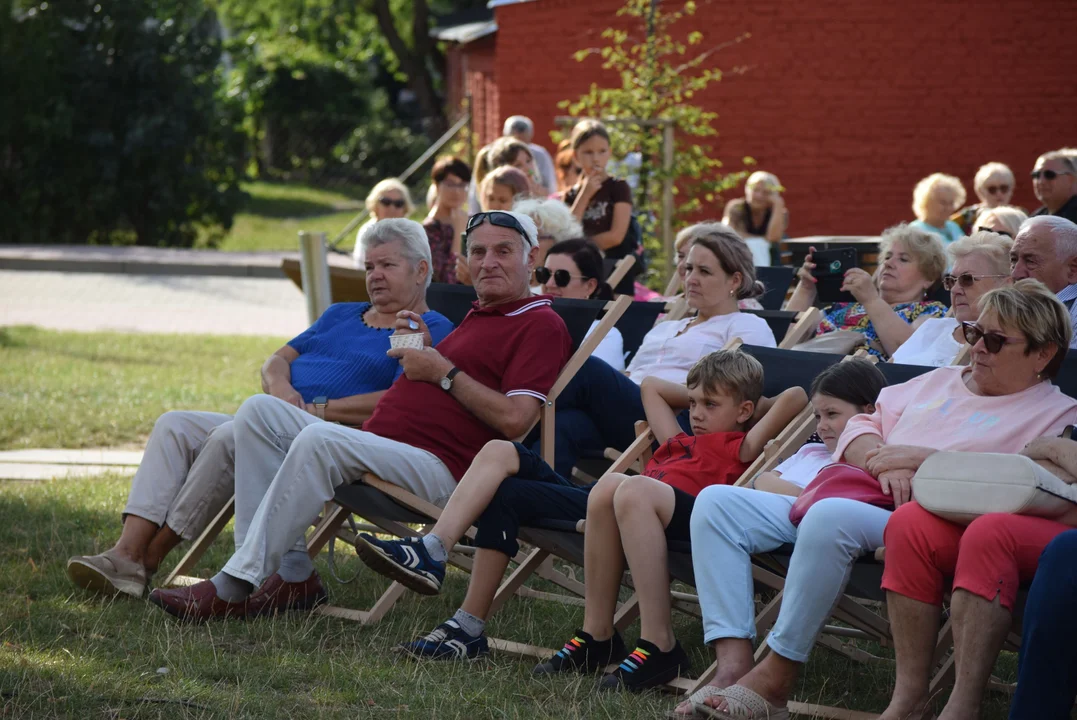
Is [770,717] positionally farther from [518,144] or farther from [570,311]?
[518,144]

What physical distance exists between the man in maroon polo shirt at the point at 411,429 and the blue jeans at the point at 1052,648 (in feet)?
5.97

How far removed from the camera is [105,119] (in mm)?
Answer: 21172

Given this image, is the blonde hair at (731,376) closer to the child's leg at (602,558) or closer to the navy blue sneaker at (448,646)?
the child's leg at (602,558)

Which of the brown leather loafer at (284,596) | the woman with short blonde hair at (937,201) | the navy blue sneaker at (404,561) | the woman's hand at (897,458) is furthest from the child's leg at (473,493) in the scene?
the woman with short blonde hair at (937,201)

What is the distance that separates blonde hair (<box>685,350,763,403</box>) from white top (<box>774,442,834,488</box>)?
10.7 inches

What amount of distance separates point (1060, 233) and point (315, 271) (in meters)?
4.65

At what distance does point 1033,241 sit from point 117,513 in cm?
370

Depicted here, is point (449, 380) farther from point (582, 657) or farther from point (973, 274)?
point (973, 274)

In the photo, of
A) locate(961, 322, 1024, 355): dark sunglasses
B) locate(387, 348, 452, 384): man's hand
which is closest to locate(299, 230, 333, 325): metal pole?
locate(387, 348, 452, 384): man's hand

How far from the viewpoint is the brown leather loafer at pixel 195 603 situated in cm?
434

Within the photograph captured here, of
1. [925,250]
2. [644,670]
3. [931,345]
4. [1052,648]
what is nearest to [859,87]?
[925,250]

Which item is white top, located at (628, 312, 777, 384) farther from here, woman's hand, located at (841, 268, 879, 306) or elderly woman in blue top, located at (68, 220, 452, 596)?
elderly woman in blue top, located at (68, 220, 452, 596)

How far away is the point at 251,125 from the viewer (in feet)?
103

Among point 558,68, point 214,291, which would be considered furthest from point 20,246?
point 558,68
